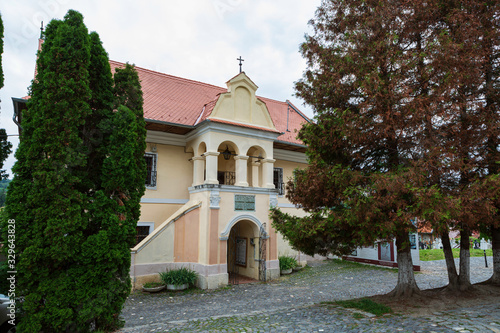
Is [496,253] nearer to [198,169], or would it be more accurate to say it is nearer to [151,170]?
[198,169]

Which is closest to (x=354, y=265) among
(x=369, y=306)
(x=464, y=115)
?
(x=369, y=306)

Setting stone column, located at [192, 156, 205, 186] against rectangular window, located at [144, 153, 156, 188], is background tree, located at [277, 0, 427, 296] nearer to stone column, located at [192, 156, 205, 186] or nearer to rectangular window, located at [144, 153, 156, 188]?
stone column, located at [192, 156, 205, 186]

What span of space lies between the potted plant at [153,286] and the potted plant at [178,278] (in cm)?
21

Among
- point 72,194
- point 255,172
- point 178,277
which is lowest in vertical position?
point 178,277

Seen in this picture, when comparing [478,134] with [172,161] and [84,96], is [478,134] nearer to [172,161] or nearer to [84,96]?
[84,96]

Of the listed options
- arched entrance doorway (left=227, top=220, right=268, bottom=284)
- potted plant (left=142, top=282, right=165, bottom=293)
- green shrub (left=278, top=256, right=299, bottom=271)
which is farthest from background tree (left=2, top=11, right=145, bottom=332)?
green shrub (left=278, top=256, right=299, bottom=271)

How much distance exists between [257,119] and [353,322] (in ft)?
32.5

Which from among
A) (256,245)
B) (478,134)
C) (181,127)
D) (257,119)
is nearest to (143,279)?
(256,245)

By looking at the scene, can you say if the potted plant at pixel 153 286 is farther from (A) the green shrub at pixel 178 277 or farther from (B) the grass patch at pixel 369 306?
(B) the grass patch at pixel 369 306

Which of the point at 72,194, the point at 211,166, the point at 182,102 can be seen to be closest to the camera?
the point at 72,194

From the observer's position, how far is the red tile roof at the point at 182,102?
46.6 feet

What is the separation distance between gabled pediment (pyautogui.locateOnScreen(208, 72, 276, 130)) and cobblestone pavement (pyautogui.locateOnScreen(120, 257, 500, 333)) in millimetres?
7022

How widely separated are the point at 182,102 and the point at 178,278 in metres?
8.17

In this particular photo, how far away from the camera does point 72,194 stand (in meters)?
5.64
